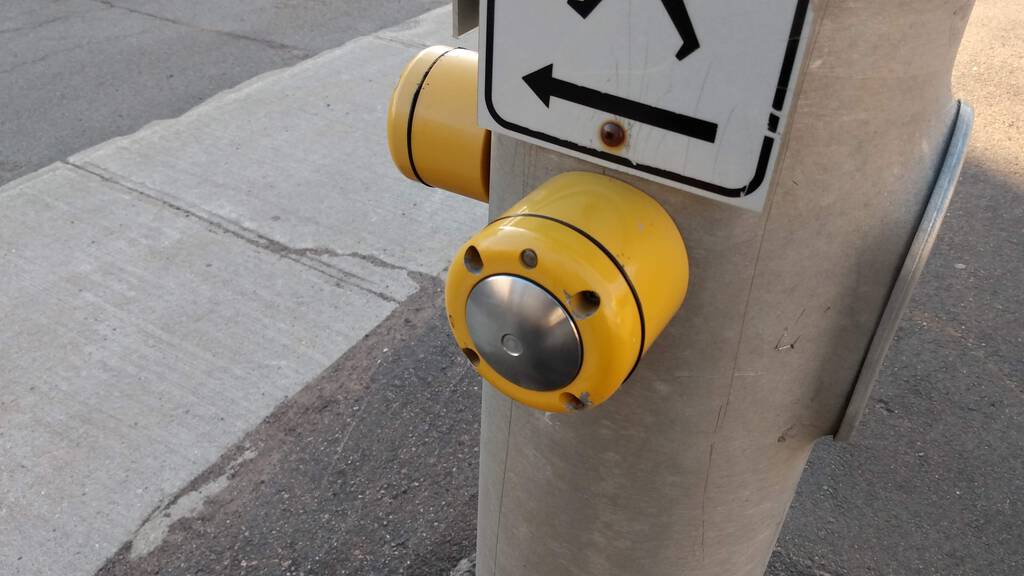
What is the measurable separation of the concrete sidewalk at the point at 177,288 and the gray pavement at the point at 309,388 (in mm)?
10

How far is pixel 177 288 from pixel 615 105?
289 cm

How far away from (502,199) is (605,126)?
10.2 inches

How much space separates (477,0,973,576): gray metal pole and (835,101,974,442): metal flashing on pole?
0.04 ft

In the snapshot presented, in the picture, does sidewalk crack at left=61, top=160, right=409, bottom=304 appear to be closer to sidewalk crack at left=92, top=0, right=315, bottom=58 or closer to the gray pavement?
the gray pavement

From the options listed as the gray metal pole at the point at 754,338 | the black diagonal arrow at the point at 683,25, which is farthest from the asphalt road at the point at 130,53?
the black diagonal arrow at the point at 683,25

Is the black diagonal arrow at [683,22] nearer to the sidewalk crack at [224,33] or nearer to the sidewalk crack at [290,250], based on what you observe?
the sidewalk crack at [290,250]

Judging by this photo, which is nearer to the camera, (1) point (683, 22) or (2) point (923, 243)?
(1) point (683, 22)

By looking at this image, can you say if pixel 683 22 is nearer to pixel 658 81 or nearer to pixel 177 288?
pixel 658 81

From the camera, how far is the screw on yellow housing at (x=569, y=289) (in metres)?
0.91

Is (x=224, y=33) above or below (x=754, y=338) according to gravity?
below

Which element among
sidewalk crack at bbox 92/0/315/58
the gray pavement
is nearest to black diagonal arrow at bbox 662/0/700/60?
the gray pavement

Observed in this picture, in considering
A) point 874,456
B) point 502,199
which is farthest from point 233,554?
point 874,456

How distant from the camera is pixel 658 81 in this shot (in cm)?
93

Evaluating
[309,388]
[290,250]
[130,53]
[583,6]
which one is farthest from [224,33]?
[583,6]
